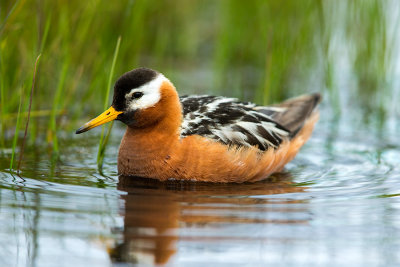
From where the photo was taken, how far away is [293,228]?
191 inches

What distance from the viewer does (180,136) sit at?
21.6 ft

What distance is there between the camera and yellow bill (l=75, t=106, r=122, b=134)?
20.9 feet

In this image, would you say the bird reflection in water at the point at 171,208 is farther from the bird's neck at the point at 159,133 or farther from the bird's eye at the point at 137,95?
the bird's eye at the point at 137,95

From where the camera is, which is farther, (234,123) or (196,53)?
(196,53)

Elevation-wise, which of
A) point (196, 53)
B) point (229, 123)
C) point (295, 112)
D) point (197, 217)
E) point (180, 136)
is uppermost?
point (196, 53)

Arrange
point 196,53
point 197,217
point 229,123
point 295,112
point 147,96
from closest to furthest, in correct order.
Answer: point 197,217, point 147,96, point 229,123, point 295,112, point 196,53

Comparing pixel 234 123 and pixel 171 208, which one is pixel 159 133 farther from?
pixel 171 208

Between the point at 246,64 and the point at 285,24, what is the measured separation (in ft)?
11.7

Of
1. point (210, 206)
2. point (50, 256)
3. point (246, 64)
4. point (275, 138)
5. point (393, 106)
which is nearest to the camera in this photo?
point (50, 256)

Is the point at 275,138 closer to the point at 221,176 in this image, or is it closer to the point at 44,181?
the point at 221,176

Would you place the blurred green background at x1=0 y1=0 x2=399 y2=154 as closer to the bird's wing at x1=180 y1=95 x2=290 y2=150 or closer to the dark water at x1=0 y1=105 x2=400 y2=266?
the bird's wing at x1=180 y1=95 x2=290 y2=150

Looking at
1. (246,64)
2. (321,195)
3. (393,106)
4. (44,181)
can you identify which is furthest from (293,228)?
(246,64)

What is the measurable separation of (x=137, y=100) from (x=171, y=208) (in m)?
1.49

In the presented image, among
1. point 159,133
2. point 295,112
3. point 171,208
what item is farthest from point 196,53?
point 171,208
